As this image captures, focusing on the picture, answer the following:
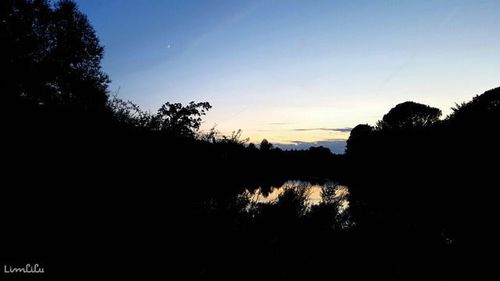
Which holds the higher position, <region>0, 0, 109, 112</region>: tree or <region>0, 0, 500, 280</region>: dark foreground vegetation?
<region>0, 0, 109, 112</region>: tree

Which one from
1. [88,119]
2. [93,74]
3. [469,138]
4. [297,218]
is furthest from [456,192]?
[93,74]

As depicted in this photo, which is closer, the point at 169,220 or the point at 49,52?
the point at 169,220

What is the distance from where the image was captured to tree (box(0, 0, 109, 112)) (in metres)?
25.3

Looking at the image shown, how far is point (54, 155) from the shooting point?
6297mm

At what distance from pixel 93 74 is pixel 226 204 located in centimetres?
3129

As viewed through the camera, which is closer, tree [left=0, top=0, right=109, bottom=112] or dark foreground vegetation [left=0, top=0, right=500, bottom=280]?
dark foreground vegetation [left=0, top=0, right=500, bottom=280]

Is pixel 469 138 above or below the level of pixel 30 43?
below

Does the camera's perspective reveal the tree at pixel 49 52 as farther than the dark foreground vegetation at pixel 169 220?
Yes

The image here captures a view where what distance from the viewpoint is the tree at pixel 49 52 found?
2527 cm

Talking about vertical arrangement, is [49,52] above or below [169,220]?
above

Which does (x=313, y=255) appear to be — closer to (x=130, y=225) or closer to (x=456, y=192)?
(x=130, y=225)

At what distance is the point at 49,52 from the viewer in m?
29.1

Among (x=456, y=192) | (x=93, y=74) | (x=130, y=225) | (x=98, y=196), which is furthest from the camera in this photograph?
(x=93, y=74)

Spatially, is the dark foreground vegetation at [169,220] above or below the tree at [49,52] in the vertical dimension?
below
